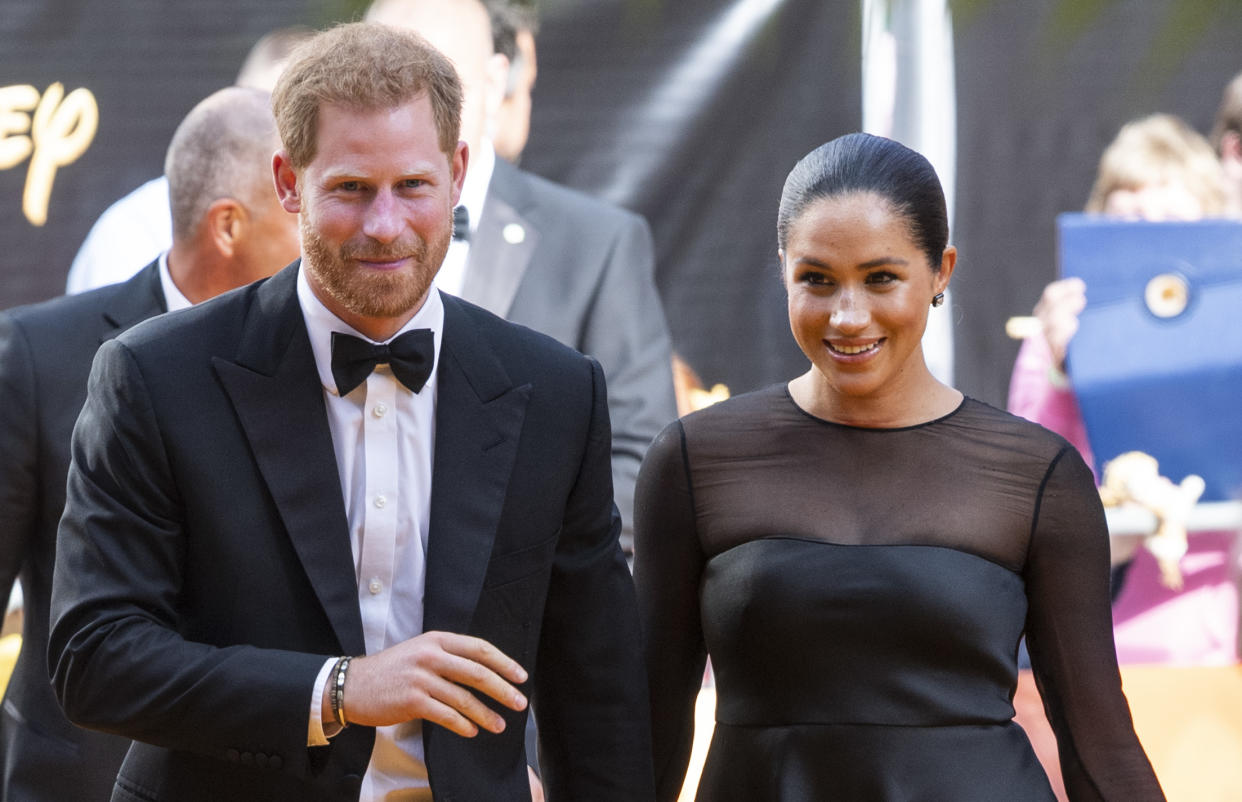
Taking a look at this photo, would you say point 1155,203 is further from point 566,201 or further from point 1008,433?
point 1008,433

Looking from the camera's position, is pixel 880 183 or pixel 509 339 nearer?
pixel 509 339

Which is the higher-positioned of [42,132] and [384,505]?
[42,132]

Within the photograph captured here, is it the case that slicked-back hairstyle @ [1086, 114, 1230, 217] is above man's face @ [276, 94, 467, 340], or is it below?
above

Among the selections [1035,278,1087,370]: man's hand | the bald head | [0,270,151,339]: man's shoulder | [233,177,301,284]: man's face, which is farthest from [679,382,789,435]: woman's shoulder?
[1035,278,1087,370]: man's hand

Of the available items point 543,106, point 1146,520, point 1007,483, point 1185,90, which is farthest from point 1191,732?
point 543,106

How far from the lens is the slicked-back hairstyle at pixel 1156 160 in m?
3.68

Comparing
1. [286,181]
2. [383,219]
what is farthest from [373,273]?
[286,181]

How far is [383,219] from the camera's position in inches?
67.1

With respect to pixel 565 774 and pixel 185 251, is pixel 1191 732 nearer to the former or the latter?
pixel 565 774

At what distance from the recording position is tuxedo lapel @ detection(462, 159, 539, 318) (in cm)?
346

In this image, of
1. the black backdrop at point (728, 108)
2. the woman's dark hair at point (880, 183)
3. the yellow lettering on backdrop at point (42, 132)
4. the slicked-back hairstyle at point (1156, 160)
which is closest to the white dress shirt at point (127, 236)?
the black backdrop at point (728, 108)

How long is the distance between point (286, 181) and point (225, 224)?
Result: 39.0 inches

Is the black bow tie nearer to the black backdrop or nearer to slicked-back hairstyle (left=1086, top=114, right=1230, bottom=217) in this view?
the black backdrop

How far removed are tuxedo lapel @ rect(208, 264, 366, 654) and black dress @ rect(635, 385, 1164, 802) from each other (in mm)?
571
